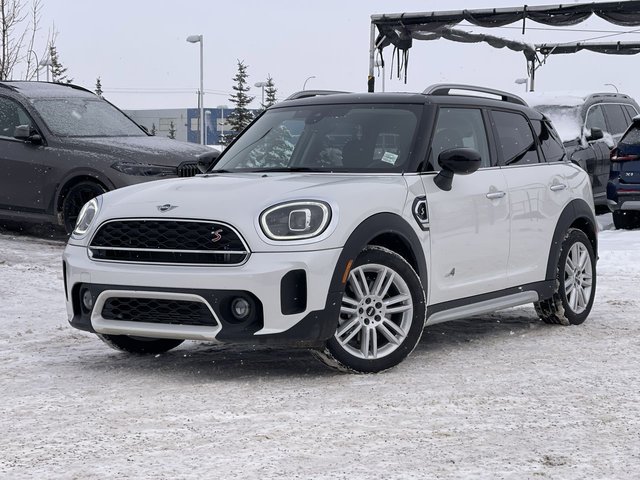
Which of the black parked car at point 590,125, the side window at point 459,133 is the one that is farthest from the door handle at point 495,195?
the black parked car at point 590,125

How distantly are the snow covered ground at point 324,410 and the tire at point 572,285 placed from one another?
0.15 metres

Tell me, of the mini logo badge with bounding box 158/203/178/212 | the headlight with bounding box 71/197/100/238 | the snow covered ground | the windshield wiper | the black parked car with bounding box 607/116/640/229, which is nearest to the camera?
the snow covered ground

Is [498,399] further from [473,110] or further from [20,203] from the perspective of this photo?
[20,203]

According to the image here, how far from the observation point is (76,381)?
20.5ft

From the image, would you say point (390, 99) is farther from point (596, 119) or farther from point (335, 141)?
point (596, 119)

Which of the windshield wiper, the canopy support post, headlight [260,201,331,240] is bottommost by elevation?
headlight [260,201,331,240]

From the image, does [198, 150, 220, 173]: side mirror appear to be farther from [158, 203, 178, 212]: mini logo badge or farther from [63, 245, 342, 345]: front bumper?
[63, 245, 342, 345]: front bumper

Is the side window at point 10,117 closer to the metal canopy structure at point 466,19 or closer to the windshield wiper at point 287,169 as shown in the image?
the windshield wiper at point 287,169

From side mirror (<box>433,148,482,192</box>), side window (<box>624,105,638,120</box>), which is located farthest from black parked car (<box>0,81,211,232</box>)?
side window (<box>624,105,638,120</box>)

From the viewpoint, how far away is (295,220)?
6.00 m

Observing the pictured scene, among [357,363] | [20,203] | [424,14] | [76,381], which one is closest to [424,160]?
[357,363]

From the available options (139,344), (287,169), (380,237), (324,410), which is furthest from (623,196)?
(324,410)

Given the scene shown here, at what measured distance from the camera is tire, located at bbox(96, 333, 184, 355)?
6.95 meters

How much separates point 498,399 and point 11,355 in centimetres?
304
